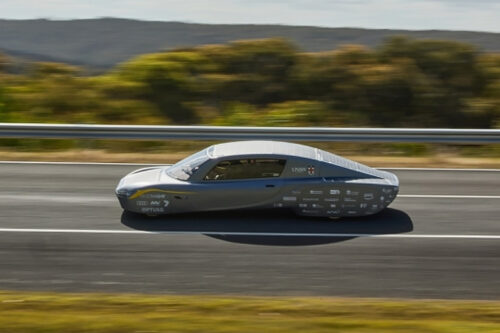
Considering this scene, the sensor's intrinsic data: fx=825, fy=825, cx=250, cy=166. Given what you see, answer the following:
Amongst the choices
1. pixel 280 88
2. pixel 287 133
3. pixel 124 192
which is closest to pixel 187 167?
pixel 124 192

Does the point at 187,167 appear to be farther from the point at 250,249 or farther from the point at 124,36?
the point at 124,36

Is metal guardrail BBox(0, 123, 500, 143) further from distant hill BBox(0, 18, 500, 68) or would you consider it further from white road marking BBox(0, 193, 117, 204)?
distant hill BBox(0, 18, 500, 68)

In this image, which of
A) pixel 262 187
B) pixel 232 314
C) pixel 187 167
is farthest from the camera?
pixel 187 167

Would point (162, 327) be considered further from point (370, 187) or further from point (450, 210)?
point (450, 210)

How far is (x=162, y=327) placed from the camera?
7633 mm

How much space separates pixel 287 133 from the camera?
57.5ft

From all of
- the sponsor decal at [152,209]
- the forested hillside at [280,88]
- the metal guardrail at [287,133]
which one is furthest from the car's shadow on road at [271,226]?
the forested hillside at [280,88]

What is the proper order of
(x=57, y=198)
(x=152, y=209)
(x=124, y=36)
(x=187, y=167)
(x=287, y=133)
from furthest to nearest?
1. (x=124, y=36)
2. (x=287, y=133)
3. (x=57, y=198)
4. (x=187, y=167)
5. (x=152, y=209)

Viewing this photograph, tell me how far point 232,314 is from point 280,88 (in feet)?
56.1

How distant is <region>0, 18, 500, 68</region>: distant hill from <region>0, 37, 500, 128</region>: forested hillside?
178 inches

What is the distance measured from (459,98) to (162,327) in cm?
1789

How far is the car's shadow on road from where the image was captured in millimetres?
11555

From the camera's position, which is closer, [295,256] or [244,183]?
[295,256]

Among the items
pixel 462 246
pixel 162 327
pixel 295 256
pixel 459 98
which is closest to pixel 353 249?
pixel 295 256
